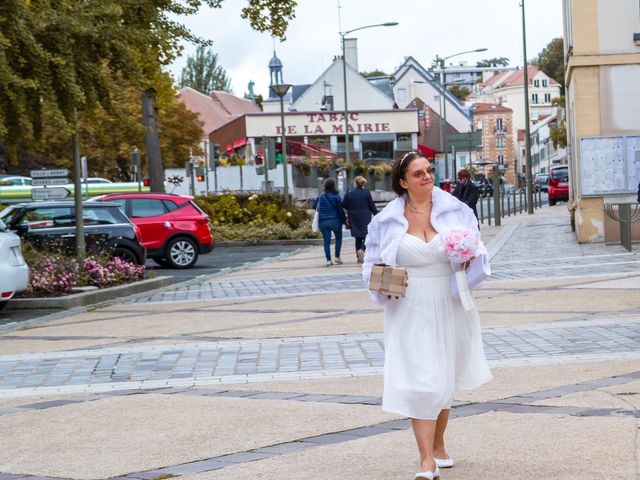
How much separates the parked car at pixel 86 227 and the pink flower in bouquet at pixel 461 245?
1695cm

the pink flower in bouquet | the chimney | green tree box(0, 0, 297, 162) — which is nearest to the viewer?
the pink flower in bouquet

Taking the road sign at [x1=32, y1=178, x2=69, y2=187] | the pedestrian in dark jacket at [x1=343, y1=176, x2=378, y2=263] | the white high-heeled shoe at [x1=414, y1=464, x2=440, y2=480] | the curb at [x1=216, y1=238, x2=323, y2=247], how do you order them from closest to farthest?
the white high-heeled shoe at [x1=414, y1=464, x2=440, y2=480], the road sign at [x1=32, y1=178, x2=69, y2=187], the pedestrian in dark jacket at [x1=343, y1=176, x2=378, y2=263], the curb at [x1=216, y1=238, x2=323, y2=247]

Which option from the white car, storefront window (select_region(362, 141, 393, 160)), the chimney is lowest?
the white car

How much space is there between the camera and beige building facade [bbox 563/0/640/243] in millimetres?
24609

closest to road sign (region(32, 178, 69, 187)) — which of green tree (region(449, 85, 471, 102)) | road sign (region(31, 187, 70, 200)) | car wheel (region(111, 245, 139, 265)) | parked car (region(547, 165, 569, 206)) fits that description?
road sign (region(31, 187, 70, 200))

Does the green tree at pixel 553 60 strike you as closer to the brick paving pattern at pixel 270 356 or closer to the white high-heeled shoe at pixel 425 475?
the brick paving pattern at pixel 270 356

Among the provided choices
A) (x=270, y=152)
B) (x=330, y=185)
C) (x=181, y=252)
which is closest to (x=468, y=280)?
(x=330, y=185)

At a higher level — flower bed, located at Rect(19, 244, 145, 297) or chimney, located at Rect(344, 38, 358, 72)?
chimney, located at Rect(344, 38, 358, 72)

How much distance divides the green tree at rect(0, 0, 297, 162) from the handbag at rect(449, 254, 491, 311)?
1086 cm

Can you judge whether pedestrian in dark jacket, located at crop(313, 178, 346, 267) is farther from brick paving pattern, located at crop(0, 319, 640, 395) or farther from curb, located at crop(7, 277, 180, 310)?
brick paving pattern, located at crop(0, 319, 640, 395)

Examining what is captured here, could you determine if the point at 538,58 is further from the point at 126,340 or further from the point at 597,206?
the point at 126,340

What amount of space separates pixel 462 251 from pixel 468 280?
0.63 ft

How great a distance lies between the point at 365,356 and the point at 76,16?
8824 millimetres

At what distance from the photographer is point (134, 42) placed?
18.6 meters
